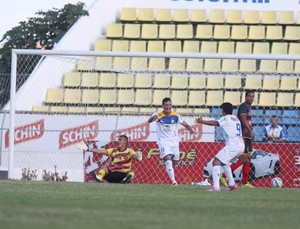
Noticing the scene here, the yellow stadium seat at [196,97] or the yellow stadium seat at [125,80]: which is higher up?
the yellow stadium seat at [125,80]

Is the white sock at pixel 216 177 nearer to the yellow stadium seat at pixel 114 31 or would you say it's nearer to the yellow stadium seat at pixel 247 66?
the yellow stadium seat at pixel 247 66

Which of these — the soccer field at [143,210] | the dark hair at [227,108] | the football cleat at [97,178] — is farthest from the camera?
the football cleat at [97,178]

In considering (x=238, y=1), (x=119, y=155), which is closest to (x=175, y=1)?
(x=238, y=1)

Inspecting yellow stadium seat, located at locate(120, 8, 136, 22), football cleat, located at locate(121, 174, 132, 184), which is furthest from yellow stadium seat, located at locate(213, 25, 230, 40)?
football cleat, located at locate(121, 174, 132, 184)

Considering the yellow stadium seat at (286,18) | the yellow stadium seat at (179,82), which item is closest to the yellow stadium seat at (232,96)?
the yellow stadium seat at (179,82)

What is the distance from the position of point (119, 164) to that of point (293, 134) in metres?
4.74

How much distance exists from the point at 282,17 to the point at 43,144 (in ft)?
32.3

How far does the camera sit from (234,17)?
98.8 ft

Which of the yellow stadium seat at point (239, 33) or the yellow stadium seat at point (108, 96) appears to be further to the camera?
the yellow stadium seat at point (239, 33)

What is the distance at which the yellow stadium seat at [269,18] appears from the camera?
1184 inches

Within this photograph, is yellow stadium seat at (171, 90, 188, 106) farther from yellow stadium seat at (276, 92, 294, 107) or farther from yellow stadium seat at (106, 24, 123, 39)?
yellow stadium seat at (106, 24, 123, 39)

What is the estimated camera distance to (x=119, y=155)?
20.3 meters

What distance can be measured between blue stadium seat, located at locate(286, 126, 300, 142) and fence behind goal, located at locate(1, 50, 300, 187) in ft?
0.08

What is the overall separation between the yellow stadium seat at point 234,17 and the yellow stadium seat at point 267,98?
3.81 m
